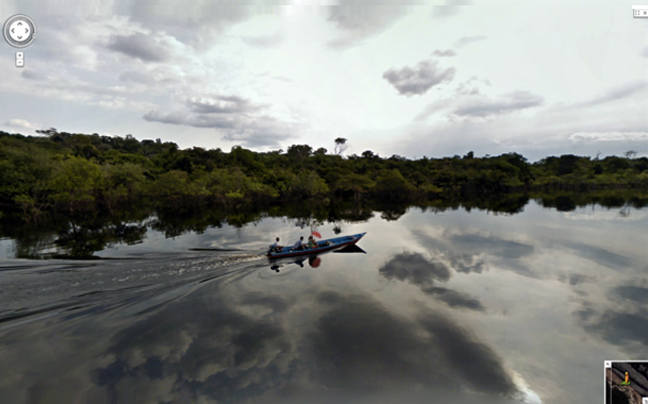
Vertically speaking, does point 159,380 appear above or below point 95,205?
below

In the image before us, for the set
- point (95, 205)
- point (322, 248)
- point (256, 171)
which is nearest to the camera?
point (322, 248)

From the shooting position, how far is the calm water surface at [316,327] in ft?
21.0

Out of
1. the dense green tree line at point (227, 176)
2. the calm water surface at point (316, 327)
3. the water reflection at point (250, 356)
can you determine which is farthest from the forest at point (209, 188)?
the water reflection at point (250, 356)

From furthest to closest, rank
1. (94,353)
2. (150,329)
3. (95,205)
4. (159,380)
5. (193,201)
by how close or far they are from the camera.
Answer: (193,201) < (95,205) < (150,329) < (94,353) < (159,380)

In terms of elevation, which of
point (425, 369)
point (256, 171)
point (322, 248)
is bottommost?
point (425, 369)

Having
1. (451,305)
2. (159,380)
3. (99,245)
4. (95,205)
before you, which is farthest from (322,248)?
(95,205)

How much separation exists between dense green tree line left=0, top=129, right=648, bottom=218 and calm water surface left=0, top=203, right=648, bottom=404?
1985 cm

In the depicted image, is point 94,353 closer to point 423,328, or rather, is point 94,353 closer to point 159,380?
point 159,380

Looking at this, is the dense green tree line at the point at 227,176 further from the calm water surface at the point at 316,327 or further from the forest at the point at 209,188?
the calm water surface at the point at 316,327

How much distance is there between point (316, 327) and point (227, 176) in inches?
1662

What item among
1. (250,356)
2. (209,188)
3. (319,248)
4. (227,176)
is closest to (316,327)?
(250,356)

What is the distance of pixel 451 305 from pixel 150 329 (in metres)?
11.2

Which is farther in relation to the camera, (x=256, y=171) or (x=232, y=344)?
(x=256, y=171)

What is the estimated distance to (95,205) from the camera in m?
39.1
